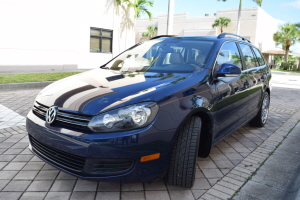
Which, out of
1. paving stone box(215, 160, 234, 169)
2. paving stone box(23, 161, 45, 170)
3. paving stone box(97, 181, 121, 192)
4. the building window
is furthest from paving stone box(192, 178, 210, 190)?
the building window

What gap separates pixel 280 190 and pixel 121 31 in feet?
53.9

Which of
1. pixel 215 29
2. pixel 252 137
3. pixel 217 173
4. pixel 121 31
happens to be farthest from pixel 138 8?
pixel 215 29

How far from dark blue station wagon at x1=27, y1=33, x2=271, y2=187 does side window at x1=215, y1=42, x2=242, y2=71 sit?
2cm

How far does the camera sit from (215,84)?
2.96 meters

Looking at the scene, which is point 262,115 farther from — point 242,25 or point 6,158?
point 242,25

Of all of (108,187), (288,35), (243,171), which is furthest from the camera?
(288,35)

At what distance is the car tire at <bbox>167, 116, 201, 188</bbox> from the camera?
8.02 ft

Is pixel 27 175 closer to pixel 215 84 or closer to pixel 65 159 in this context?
pixel 65 159

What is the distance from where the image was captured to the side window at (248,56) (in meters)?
4.10

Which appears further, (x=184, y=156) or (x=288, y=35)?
(x=288, y=35)

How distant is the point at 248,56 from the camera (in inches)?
168

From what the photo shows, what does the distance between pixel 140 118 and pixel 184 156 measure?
61 cm

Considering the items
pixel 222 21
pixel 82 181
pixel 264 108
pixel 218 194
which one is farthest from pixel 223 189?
pixel 222 21

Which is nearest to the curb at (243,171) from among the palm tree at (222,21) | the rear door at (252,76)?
the rear door at (252,76)
